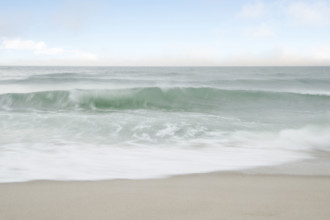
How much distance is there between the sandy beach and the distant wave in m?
7.44

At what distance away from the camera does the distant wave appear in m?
10.8

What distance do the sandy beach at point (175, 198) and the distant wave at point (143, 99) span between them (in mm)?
7440

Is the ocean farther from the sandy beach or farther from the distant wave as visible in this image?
the distant wave

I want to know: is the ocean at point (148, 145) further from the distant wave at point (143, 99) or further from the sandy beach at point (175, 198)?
the distant wave at point (143, 99)

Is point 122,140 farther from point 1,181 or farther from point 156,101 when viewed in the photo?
point 156,101

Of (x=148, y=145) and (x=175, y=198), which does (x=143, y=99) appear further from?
(x=175, y=198)

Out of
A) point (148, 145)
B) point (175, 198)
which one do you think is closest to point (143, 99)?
point (148, 145)

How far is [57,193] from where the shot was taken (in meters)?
2.56

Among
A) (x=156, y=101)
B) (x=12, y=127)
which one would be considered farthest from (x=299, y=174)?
(x=156, y=101)

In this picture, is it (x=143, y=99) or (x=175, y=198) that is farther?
(x=143, y=99)

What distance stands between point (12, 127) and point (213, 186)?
5145 millimetres

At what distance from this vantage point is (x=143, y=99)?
1205cm

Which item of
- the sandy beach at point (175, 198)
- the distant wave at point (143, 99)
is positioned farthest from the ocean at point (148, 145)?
the distant wave at point (143, 99)

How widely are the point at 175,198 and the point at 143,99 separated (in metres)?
9.77
